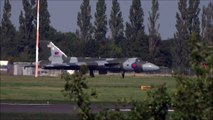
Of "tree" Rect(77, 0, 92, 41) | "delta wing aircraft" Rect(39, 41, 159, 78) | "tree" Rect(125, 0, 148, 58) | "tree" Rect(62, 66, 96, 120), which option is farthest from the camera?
"tree" Rect(77, 0, 92, 41)

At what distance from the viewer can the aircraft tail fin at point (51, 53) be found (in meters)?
88.9

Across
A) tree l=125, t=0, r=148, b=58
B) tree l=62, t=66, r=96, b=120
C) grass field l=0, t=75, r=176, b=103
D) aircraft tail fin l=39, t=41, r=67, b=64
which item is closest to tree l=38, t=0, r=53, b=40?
tree l=125, t=0, r=148, b=58

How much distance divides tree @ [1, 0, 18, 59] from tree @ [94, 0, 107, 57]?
1441 cm

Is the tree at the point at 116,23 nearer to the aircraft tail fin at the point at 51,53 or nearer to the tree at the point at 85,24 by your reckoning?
the tree at the point at 85,24

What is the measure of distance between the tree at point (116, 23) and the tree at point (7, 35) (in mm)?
17008

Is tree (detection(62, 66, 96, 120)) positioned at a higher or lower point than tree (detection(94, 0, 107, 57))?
lower

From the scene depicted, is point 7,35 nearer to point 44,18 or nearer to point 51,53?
point 44,18

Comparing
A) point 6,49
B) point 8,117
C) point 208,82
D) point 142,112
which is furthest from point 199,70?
point 6,49

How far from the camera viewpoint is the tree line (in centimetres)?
11238

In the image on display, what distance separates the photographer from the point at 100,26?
120688 mm

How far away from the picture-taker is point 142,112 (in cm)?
792

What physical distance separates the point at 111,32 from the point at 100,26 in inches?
119

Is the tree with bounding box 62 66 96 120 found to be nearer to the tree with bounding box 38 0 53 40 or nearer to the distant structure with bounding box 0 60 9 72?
the distant structure with bounding box 0 60 9 72

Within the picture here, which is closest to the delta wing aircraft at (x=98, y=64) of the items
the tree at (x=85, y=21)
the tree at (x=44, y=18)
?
the tree at (x=44, y=18)
